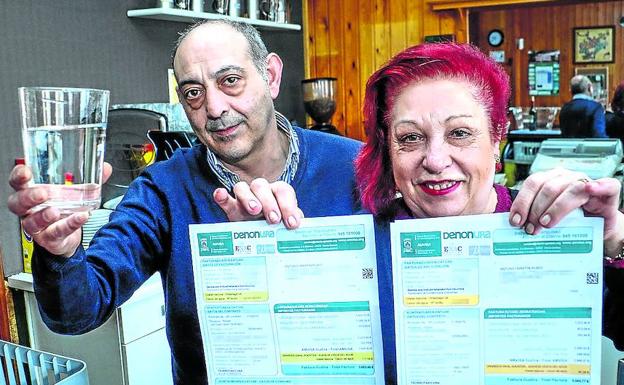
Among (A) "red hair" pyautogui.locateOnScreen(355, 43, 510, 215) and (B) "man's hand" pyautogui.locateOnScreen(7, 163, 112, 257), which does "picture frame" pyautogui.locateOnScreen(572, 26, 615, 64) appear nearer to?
(A) "red hair" pyautogui.locateOnScreen(355, 43, 510, 215)

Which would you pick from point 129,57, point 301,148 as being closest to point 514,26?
point 129,57

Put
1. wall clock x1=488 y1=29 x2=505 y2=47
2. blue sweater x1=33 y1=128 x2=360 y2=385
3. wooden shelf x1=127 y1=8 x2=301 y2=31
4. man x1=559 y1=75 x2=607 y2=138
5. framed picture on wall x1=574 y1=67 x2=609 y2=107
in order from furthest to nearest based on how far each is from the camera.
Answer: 1. wall clock x1=488 y1=29 x2=505 y2=47
2. framed picture on wall x1=574 y1=67 x2=609 y2=107
3. man x1=559 y1=75 x2=607 y2=138
4. wooden shelf x1=127 y1=8 x2=301 y2=31
5. blue sweater x1=33 y1=128 x2=360 y2=385

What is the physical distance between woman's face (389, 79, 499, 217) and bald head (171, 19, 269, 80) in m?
0.58

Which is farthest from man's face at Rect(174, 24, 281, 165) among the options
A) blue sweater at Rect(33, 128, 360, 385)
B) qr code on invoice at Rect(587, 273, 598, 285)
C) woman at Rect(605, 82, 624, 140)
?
woman at Rect(605, 82, 624, 140)

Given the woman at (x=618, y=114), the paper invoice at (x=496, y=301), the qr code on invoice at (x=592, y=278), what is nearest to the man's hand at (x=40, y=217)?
the paper invoice at (x=496, y=301)

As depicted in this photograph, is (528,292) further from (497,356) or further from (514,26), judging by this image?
(514,26)

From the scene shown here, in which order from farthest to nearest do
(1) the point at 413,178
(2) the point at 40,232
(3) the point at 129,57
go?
(3) the point at 129,57 < (1) the point at 413,178 < (2) the point at 40,232

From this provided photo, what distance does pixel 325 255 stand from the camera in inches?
36.4

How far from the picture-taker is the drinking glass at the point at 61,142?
0.82 meters

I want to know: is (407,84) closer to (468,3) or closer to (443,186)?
(443,186)

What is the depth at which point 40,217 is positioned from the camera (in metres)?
0.82

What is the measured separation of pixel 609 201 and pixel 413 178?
12.5 inches

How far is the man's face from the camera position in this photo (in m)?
1.46

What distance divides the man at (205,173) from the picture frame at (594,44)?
29.5 ft
